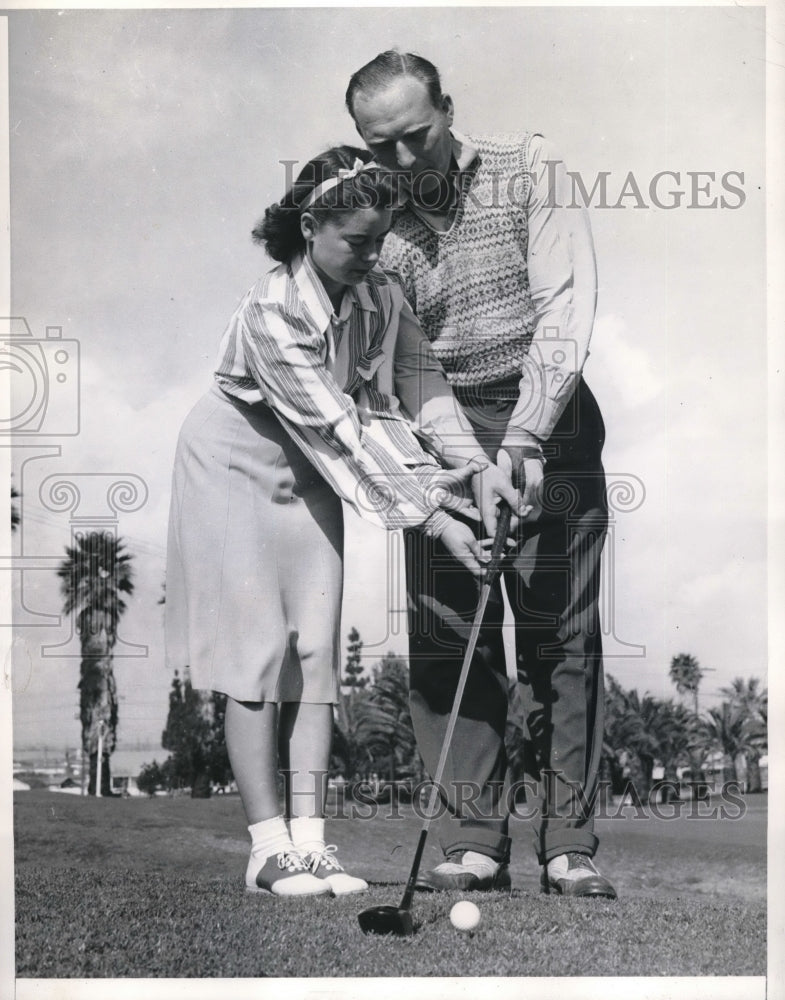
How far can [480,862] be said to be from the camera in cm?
454

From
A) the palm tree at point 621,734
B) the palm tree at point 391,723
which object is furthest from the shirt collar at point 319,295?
the palm tree at point 621,734

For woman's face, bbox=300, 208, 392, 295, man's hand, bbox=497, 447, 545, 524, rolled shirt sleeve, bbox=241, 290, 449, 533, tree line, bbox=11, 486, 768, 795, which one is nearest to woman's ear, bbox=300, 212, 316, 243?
woman's face, bbox=300, 208, 392, 295

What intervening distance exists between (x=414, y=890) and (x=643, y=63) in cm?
306

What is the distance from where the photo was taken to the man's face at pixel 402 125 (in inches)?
179

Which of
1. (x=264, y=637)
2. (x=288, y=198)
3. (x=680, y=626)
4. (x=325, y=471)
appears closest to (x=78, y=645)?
(x=264, y=637)

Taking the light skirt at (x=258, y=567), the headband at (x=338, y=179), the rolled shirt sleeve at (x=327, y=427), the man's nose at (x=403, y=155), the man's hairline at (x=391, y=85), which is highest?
the man's hairline at (x=391, y=85)

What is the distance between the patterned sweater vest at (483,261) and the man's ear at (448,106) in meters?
0.11

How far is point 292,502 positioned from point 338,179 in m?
1.13

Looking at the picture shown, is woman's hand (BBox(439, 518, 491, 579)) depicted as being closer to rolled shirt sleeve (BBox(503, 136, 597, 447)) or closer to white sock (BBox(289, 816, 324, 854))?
rolled shirt sleeve (BBox(503, 136, 597, 447))

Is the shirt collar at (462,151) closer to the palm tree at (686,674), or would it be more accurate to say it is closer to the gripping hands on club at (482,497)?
the gripping hands on club at (482,497)

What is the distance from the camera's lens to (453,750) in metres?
4.59

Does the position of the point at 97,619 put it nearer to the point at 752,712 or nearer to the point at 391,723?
the point at 391,723

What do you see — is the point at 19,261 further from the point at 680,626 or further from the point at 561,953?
the point at 561,953

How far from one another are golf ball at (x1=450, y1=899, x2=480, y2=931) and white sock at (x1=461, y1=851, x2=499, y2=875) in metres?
0.22
